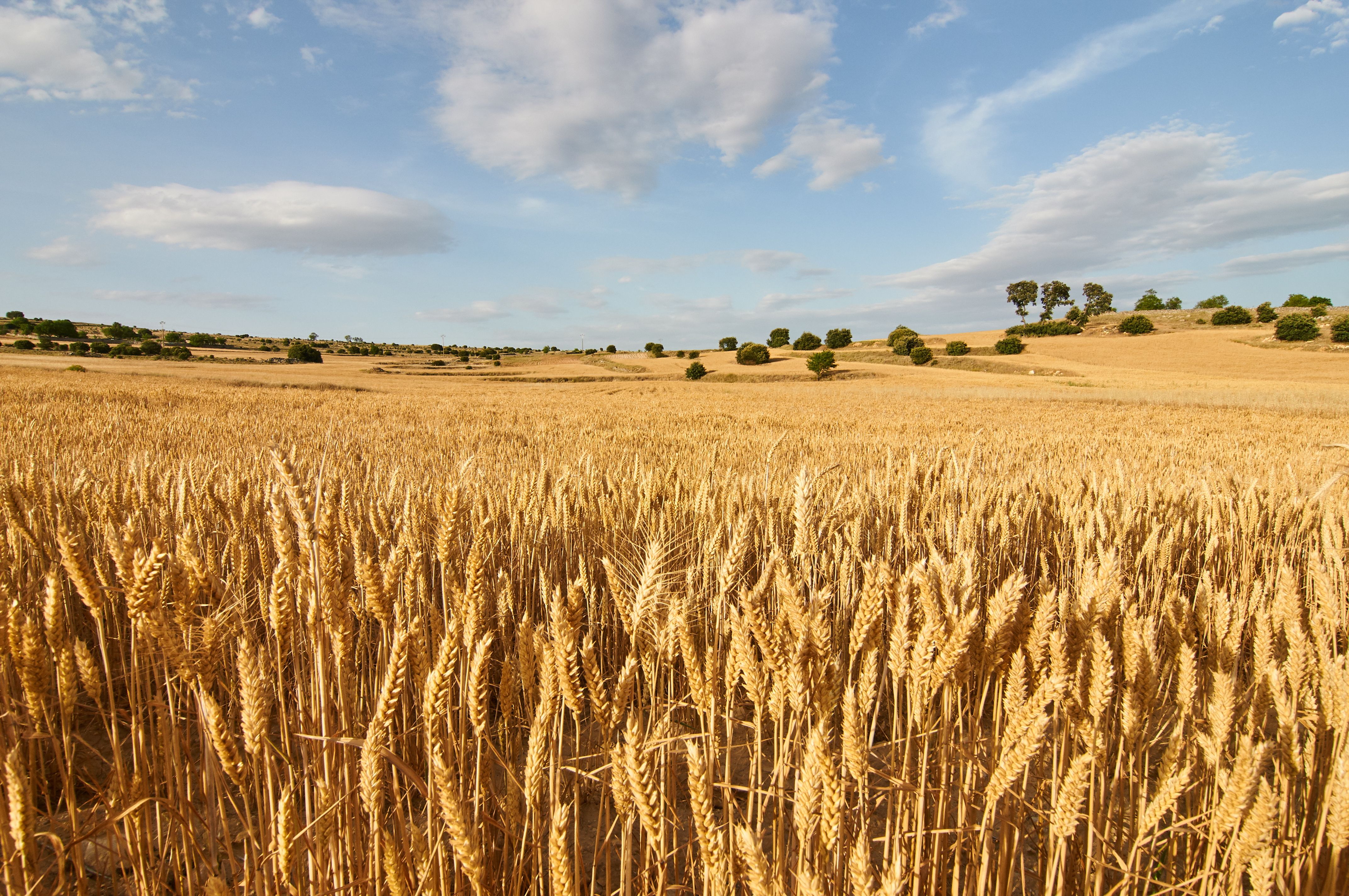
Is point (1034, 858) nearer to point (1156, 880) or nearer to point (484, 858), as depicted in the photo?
point (1156, 880)

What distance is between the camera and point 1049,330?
64.4 m

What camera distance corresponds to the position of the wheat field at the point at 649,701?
1.01 metres

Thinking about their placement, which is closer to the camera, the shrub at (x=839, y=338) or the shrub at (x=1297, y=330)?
the shrub at (x=1297, y=330)

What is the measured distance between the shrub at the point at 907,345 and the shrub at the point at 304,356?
49.6 meters

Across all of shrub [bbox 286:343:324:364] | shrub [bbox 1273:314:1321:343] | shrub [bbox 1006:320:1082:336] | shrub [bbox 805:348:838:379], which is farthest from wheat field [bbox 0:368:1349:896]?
shrub [bbox 1006:320:1082:336]

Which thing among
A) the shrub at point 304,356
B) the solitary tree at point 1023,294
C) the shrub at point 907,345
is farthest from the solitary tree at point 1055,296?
the shrub at point 304,356

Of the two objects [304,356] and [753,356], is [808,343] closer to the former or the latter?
[753,356]

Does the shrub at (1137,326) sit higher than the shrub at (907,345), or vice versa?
the shrub at (1137,326)

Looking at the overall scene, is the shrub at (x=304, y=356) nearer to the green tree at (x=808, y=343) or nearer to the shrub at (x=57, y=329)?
the shrub at (x=57, y=329)

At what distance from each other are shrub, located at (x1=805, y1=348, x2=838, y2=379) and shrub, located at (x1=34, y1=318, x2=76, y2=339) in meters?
75.6

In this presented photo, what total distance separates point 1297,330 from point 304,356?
3110 inches

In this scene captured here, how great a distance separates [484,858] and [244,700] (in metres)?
0.57

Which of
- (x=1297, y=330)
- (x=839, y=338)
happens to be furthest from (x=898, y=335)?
(x=1297, y=330)

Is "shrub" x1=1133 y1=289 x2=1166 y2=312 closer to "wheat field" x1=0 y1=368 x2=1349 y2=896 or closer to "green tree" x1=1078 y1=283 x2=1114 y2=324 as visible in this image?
"green tree" x1=1078 y1=283 x2=1114 y2=324
